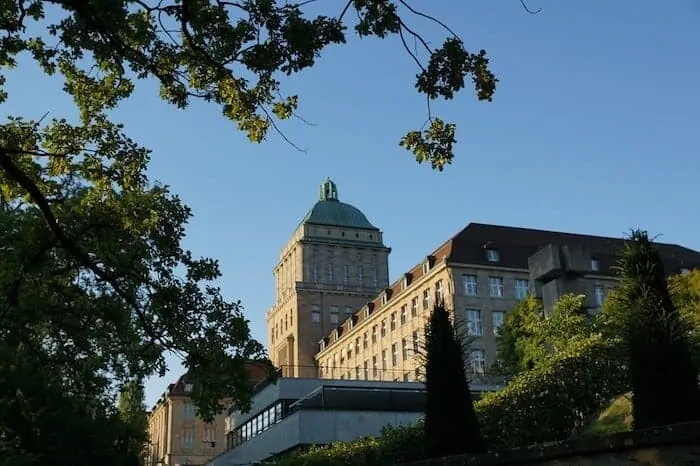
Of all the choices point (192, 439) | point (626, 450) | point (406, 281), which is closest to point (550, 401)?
point (626, 450)

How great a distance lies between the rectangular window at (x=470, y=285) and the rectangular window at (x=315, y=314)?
41452 millimetres

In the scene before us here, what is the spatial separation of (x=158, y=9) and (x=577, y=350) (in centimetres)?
1632

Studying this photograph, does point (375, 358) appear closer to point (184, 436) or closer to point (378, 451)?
point (184, 436)

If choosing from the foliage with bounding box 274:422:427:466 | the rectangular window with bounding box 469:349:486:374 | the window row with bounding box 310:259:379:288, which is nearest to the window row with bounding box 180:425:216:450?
the window row with bounding box 310:259:379:288

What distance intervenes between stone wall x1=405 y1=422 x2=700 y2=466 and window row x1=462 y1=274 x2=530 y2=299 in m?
67.1

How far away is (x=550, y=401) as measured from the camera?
833 inches

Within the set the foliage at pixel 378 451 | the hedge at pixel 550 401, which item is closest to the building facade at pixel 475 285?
the foliage at pixel 378 451

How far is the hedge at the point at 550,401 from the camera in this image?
68.1 ft

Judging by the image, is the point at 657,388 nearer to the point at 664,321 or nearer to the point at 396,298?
the point at 664,321

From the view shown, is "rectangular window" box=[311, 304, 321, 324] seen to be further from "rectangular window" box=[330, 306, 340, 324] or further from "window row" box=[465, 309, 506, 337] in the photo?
"window row" box=[465, 309, 506, 337]

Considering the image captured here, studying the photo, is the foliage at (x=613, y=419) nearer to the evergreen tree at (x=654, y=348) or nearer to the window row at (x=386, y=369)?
the evergreen tree at (x=654, y=348)

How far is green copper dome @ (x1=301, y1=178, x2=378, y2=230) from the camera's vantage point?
411ft

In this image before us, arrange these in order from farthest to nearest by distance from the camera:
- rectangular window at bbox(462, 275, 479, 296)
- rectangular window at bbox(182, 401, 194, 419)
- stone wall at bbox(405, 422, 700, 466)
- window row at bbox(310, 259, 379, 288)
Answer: window row at bbox(310, 259, 379, 288), rectangular window at bbox(182, 401, 194, 419), rectangular window at bbox(462, 275, 479, 296), stone wall at bbox(405, 422, 700, 466)

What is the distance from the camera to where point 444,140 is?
37.5ft
